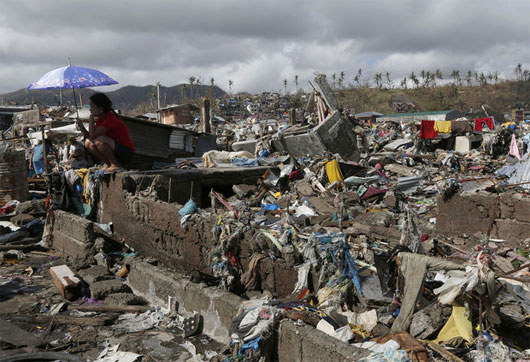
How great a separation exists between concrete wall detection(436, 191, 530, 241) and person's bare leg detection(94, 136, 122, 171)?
580 centimetres

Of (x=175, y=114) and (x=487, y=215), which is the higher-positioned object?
(x=175, y=114)

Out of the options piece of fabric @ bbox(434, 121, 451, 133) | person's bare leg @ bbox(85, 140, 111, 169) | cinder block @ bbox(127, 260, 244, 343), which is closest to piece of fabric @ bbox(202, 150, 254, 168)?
person's bare leg @ bbox(85, 140, 111, 169)

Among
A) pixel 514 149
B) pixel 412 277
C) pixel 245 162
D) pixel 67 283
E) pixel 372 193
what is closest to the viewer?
pixel 412 277

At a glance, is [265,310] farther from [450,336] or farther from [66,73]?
[66,73]

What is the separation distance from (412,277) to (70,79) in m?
7.35

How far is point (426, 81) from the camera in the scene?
2734 inches

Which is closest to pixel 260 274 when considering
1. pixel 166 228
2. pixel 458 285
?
pixel 166 228

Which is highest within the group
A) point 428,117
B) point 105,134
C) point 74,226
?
point 105,134

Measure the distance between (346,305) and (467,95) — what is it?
6602 cm

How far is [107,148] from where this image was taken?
7918 mm

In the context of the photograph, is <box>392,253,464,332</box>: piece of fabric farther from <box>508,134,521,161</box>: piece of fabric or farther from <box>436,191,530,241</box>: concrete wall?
<box>508,134,521,161</box>: piece of fabric

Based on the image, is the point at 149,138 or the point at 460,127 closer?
the point at 149,138

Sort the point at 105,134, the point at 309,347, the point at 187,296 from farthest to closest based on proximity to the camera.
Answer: the point at 105,134, the point at 187,296, the point at 309,347

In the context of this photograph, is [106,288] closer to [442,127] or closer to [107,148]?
[107,148]
